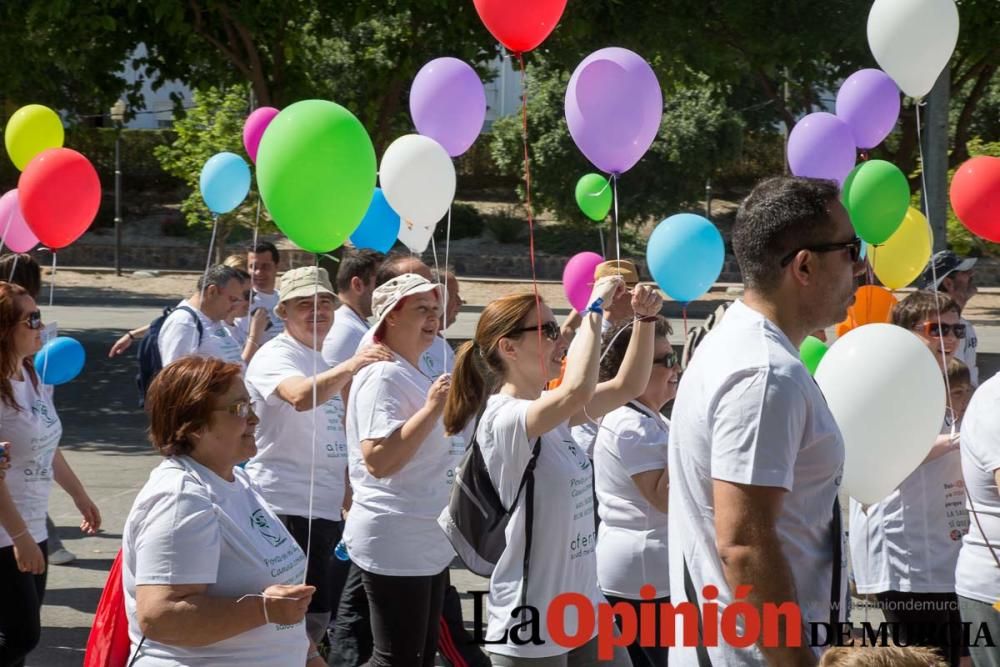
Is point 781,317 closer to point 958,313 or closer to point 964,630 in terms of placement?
point 964,630

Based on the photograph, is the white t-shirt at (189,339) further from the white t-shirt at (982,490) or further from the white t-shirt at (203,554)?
the white t-shirt at (982,490)

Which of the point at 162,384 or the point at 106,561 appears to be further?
the point at 106,561

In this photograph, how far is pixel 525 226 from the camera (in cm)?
3484

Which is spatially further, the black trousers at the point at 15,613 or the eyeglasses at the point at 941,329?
the eyeglasses at the point at 941,329

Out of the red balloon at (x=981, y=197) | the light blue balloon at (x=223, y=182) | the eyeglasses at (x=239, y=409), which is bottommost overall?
the eyeglasses at (x=239, y=409)

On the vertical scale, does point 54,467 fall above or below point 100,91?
below

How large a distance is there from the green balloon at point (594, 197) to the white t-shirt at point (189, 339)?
222 centimetres

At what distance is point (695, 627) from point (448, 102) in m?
4.20

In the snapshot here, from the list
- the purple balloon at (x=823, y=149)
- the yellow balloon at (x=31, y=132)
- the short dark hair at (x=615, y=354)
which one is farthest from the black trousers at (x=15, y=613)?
the purple balloon at (x=823, y=149)

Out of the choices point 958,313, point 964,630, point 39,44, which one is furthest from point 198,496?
point 39,44

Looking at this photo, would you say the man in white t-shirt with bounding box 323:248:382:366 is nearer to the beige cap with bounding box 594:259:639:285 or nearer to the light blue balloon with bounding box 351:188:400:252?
the light blue balloon with bounding box 351:188:400:252

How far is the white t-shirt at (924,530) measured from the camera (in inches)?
180

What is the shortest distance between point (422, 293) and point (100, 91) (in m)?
10.4

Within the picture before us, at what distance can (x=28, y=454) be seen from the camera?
475cm
